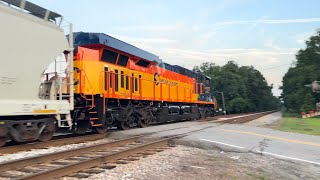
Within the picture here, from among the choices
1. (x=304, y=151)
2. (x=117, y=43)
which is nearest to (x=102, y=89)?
(x=117, y=43)

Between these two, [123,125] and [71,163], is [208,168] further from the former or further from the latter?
[123,125]

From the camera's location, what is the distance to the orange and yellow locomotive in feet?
40.8

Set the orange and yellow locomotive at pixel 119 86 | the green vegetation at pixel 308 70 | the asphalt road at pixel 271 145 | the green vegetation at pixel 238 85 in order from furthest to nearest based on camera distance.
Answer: the green vegetation at pixel 238 85 → the green vegetation at pixel 308 70 → the orange and yellow locomotive at pixel 119 86 → the asphalt road at pixel 271 145

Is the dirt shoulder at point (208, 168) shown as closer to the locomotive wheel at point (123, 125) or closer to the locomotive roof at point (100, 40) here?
the locomotive wheel at point (123, 125)

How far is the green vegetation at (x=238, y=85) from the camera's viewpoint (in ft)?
242

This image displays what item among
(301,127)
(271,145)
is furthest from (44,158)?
(301,127)

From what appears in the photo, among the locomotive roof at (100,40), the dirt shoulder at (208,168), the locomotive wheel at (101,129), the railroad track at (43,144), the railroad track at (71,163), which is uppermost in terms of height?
the locomotive roof at (100,40)

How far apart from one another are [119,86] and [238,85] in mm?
66319

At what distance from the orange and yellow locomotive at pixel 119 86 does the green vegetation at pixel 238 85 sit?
46.3m

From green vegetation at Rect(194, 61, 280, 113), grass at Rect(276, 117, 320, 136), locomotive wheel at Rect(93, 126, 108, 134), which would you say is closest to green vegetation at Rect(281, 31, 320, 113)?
green vegetation at Rect(194, 61, 280, 113)

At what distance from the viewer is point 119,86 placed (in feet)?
47.0

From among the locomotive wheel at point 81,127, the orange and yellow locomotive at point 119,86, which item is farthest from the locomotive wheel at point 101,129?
the locomotive wheel at point 81,127

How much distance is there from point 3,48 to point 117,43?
19.5ft

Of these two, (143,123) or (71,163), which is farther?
(143,123)
